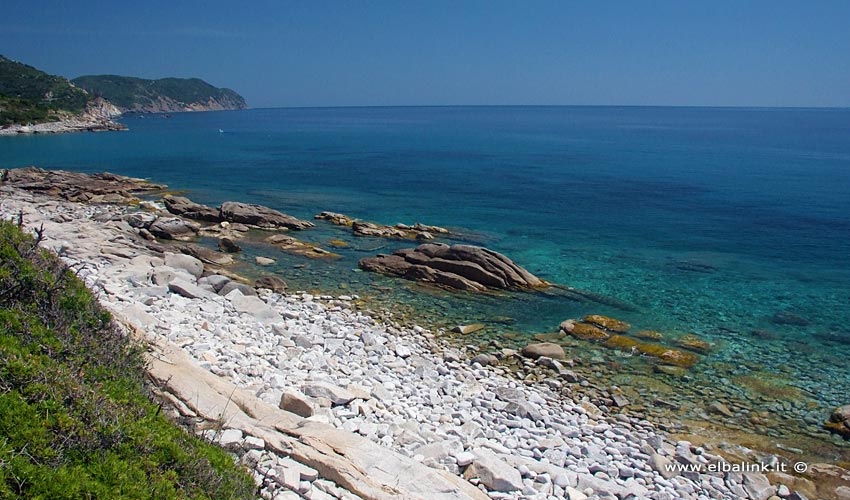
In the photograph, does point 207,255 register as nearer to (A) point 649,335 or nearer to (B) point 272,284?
(B) point 272,284

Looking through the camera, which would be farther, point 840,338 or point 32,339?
point 840,338

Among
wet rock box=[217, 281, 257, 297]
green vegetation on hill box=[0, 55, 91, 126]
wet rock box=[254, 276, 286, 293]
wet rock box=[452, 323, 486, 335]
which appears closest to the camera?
wet rock box=[452, 323, 486, 335]

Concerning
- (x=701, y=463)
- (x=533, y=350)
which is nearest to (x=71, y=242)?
(x=533, y=350)

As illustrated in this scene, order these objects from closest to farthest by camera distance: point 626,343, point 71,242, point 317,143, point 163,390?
point 163,390
point 626,343
point 71,242
point 317,143

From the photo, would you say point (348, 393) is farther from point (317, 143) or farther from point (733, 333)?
point (317, 143)

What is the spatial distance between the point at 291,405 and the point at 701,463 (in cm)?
995

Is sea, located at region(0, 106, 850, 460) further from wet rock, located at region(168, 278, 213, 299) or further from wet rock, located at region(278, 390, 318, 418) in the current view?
wet rock, located at region(278, 390, 318, 418)

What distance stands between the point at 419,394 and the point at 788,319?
18.7 metres

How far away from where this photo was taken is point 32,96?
14162cm

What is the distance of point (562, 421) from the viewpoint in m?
15.4

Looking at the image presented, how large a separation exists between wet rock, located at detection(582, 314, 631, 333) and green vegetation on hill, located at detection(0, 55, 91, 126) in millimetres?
124937

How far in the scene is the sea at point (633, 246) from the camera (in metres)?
19.0

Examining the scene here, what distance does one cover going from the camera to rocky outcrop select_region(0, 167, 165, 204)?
45250 mm

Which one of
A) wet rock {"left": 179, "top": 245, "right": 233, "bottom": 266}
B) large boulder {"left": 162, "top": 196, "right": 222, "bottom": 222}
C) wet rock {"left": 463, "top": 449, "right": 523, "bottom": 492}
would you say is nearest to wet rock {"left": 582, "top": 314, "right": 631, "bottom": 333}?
wet rock {"left": 463, "top": 449, "right": 523, "bottom": 492}
